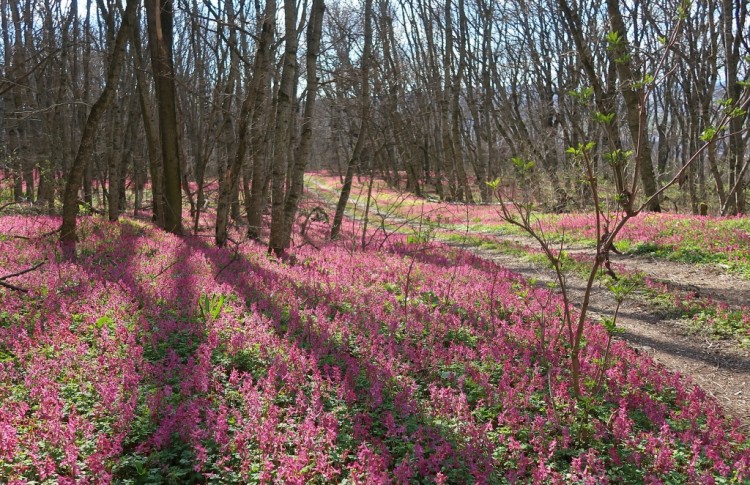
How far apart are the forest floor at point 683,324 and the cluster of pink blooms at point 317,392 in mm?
607

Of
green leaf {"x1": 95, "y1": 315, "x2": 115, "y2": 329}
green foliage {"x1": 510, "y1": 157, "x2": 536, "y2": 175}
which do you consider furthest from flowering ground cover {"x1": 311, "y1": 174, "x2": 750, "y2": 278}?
green leaf {"x1": 95, "y1": 315, "x2": 115, "y2": 329}

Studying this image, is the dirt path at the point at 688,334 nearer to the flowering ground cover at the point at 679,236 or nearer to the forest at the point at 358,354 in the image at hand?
the forest at the point at 358,354

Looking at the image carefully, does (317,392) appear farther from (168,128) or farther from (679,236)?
(679,236)

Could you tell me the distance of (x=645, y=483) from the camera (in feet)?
12.1

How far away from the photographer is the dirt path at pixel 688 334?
18.6ft

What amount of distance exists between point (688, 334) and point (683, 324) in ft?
1.33

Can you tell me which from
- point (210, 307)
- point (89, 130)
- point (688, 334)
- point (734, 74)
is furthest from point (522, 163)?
point (734, 74)

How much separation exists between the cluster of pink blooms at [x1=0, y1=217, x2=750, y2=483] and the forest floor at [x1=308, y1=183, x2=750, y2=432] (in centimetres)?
61

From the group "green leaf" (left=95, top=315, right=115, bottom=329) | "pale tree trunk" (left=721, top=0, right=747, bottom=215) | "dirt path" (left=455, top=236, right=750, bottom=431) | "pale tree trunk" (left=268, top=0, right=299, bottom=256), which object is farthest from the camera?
"pale tree trunk" (left=721, top=0, right=747, bottom=215)

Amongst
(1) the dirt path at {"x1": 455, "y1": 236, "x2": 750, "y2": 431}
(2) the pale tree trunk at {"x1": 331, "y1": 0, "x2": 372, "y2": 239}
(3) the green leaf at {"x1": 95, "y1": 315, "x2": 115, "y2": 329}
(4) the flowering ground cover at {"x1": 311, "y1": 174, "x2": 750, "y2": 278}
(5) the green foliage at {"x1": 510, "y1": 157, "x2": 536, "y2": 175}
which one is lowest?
(1) the dirt path at {"x1": 455, "y1": 236, "x2": 750, "y2": 431}

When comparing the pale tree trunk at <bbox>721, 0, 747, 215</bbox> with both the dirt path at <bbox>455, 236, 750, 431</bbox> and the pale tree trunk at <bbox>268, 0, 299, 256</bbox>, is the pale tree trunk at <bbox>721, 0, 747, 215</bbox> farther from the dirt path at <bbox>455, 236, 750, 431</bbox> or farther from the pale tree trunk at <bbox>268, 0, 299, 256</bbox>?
the pale tree trunk at <bbox>268, 0, 299, 256</bbox>

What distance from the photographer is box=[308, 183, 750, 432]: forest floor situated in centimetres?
577

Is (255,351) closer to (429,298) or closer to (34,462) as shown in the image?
(34,462)

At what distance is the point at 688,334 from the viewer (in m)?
7.33
